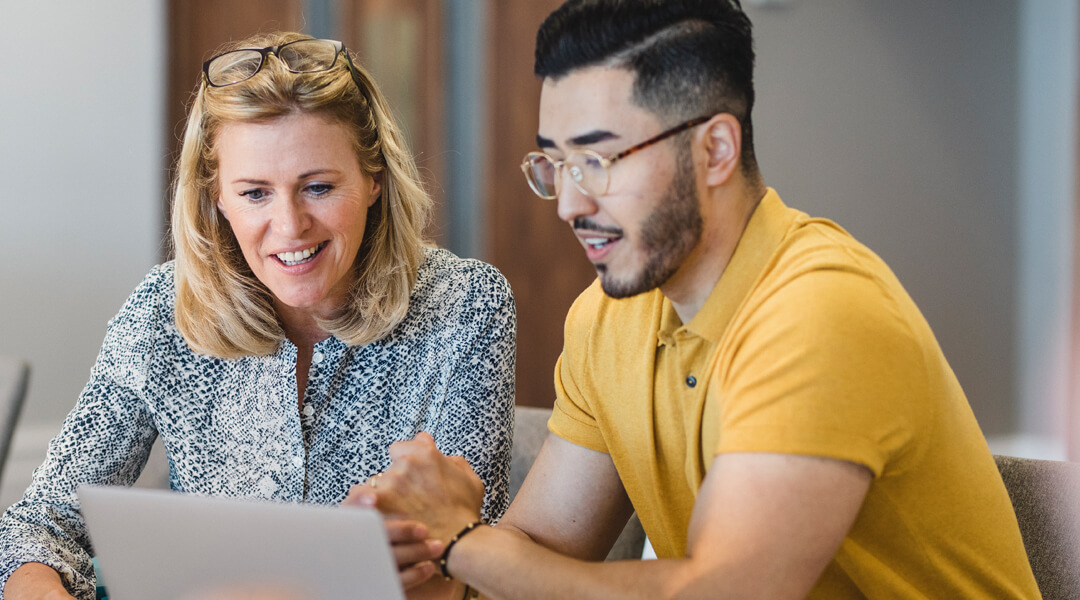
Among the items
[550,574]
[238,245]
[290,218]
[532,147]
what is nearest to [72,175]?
[532,147]

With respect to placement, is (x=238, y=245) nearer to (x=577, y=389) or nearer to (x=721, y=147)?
(x=577, y=389)

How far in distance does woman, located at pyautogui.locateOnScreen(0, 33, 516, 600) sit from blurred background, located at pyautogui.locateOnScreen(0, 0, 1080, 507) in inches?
69.7

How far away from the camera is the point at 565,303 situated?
3713 mm

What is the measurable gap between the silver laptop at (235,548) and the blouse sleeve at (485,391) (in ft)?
1.94

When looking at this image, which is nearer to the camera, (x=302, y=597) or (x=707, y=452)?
(x=302, y=597)

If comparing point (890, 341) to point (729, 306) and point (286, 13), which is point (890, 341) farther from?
point (286, 13)

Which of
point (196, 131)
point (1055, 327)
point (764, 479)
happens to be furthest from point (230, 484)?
point (1055, 327)

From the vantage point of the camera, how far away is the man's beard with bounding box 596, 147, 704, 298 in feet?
3.16

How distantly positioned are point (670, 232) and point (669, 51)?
0.17 metres

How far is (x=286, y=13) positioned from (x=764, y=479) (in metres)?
2.81

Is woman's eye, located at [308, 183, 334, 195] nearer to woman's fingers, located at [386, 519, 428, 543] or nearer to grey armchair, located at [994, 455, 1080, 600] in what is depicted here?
woman's fingers, located at [386, 519, 428, 543]

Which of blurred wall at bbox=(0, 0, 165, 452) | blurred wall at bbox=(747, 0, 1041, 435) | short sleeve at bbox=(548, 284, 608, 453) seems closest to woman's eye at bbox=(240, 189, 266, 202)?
short sleeve at bbox=(548, 284, 608, 453)

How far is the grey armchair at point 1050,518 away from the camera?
3.56ft

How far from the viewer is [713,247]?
1.01m
